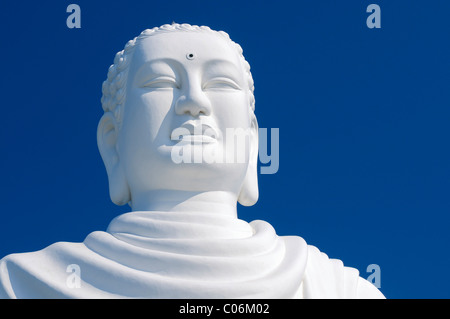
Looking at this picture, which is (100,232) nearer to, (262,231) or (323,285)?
(262,231)

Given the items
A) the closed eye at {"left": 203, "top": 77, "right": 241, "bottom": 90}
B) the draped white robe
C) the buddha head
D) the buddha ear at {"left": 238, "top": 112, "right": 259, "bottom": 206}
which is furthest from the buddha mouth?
the buddha ear at {"left": 238, "top": 112, "right": 259, "bottom": 206}

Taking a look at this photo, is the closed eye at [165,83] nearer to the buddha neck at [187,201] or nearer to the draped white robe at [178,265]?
the buddha neck at [187,201]

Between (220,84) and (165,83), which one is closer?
(165,83)

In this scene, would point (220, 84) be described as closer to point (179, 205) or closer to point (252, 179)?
point (252, 179)

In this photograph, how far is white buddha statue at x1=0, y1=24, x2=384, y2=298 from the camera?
6.78 meters

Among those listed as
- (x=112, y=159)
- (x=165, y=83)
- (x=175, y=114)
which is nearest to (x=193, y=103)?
(x=175, y=114)

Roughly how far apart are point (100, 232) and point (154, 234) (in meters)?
0.53

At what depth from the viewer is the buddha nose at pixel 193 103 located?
757cm

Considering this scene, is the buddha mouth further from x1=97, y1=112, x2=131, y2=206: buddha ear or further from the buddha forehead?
x1=97, y1=112, x2=131, y2=206: buddha ear

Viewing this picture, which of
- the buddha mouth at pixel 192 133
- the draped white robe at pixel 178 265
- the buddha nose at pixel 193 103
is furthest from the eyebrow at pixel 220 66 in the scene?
the draped white robe at pixel 178 265

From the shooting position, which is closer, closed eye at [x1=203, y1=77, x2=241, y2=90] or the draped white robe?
the draped white robe

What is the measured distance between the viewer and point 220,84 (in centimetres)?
788

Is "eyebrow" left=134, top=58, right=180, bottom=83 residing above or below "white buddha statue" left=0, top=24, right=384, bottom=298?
above

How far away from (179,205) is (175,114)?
0.86 m
